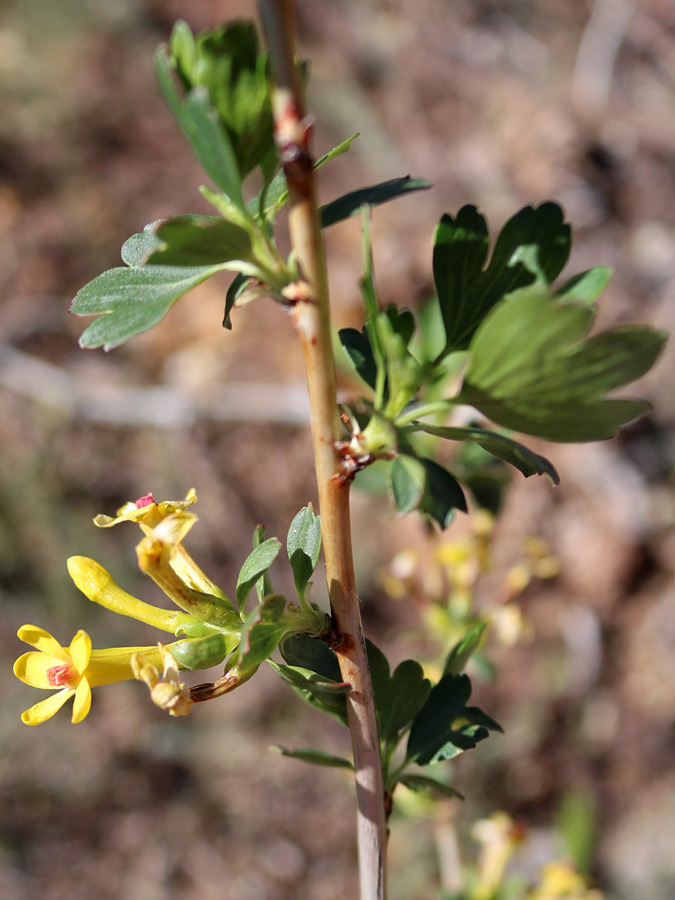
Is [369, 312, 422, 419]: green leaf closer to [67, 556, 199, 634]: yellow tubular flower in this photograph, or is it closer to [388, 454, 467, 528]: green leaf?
[388, 454, 467, 528]: green leaf

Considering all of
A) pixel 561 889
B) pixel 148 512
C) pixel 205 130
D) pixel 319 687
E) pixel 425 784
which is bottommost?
pixel 561 889

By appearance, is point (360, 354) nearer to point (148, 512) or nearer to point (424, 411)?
point (424, 411)

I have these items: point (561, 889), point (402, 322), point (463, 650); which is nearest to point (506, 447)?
point (402, 322)

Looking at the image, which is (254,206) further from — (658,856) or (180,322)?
(658,856)

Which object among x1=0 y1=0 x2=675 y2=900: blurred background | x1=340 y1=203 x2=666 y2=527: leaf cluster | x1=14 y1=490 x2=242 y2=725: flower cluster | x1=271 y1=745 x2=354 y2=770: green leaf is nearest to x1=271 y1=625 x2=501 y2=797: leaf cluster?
x1=271 y1=745 x2=354 y2=770: green leaf

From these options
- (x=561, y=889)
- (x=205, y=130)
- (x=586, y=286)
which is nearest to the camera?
(x=205, y=130)

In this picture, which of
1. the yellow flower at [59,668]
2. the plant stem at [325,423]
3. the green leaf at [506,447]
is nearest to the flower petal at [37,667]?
the yellow flower at [59,668]
